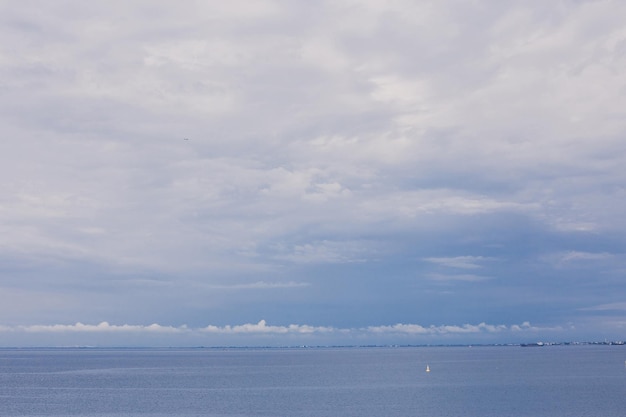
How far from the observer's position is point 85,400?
138m

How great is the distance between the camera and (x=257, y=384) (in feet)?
582

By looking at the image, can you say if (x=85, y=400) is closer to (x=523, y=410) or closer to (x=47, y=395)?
(x=47, y=395)

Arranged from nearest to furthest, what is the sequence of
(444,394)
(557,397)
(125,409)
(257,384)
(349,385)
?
(125,409), (557,397), (444,394), (349,385), (257,384)

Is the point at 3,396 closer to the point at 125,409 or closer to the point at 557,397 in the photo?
the point at 125,409

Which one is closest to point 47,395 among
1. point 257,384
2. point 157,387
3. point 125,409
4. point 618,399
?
point 157,387

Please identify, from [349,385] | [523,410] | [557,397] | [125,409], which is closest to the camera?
[523,410]

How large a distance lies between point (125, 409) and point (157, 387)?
165 feet

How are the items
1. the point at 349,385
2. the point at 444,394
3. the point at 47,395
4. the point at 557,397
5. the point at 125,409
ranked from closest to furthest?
the point at 125,409
the point at 557,397
the point at 444,394
the point at 47,395
the point at 349,385

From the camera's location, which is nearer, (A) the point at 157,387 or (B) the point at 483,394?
(B) the point at 483,394

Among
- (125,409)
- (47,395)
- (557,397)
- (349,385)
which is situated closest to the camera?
(125,409)

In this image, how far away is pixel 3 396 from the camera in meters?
149

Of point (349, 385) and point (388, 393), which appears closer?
point (388, 393)

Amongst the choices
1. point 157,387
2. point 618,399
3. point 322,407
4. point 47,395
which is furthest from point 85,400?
point 618,399

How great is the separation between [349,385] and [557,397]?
5098 cm
